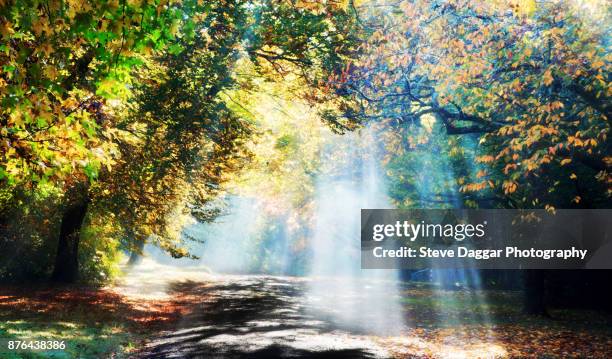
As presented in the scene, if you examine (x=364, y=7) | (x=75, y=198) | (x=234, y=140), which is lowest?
(x=75, y=198)

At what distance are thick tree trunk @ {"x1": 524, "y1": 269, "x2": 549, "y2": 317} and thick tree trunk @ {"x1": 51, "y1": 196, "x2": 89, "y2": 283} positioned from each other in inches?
777

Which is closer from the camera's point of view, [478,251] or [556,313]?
[556,313]

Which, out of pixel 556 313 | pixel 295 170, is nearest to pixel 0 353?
pixel 556 313

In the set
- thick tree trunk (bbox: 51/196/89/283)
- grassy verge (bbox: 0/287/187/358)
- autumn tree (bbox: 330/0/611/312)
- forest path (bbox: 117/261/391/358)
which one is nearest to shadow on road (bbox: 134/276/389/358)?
forest path (bbox: 117/261/391/358)

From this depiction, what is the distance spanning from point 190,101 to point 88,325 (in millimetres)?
7299

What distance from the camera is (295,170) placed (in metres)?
37.0

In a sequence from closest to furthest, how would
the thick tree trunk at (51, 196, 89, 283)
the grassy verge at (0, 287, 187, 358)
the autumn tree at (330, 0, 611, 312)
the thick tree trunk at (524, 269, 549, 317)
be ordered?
the autumn tree at (330, 0, 611, 312) → the grassy verge at (0, 287, 187, 358) → the thick tree trunk at (524, 269, 549, 317) → the thick tree trunk at (51, 196, 89, 283)

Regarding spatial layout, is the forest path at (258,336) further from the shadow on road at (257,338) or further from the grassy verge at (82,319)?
the grassy verge at (82,319)

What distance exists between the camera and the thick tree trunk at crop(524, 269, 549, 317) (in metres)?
19.9

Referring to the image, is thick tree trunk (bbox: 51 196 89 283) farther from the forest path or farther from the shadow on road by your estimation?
the shadow on road

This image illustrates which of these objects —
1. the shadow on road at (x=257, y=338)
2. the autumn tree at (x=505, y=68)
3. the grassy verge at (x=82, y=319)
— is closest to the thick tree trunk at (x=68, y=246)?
the grassy verge at (x=82, y=319)

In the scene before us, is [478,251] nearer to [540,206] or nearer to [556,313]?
[556,313]

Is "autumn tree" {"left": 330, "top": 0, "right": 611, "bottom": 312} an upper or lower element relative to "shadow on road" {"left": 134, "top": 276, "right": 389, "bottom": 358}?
upper

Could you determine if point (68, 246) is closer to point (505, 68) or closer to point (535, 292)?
point (505, 68)
